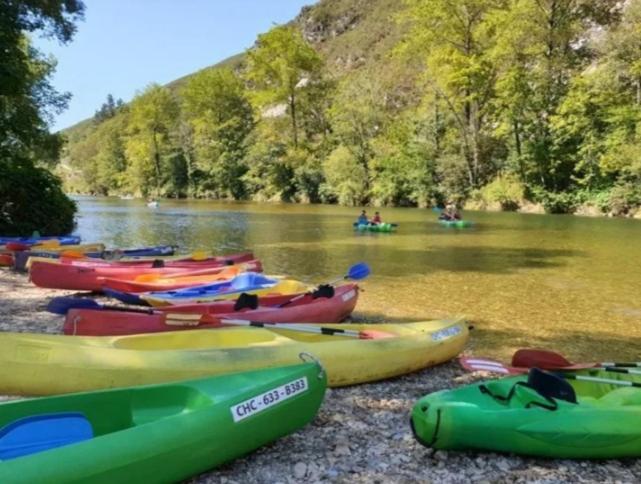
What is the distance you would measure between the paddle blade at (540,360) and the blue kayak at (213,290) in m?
4.42

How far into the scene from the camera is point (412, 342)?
5.85 m

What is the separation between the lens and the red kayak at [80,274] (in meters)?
9.23

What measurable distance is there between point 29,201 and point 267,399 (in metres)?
16.9

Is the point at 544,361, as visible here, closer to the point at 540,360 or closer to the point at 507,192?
the point at 540,360

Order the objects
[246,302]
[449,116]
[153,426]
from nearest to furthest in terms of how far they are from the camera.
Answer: [153,426], [246,302], [449,116]

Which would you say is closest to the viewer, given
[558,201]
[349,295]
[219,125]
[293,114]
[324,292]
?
[324,292]

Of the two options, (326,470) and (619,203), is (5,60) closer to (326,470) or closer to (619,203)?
(326,470)

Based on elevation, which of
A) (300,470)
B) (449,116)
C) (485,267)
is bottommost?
(485,267)

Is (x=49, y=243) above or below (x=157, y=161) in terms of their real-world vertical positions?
below

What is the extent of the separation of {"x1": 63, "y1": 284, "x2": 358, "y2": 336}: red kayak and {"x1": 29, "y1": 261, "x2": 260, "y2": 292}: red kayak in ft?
9.60

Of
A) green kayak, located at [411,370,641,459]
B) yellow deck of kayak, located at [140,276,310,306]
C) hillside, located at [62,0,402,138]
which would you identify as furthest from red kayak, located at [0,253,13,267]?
hillside, located at [62,0,402,138]

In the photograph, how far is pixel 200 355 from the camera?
15.8 ft

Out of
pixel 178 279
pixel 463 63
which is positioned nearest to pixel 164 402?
pixel 178 279

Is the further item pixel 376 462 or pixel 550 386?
pixel 550 386
